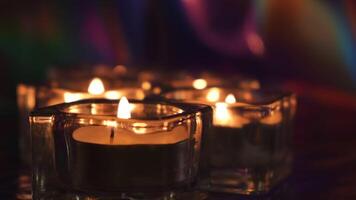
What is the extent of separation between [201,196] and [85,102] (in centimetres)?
16

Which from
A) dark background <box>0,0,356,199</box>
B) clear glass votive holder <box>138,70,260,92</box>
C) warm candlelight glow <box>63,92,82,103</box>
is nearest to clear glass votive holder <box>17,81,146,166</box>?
warm candlelight glow <box>63,92,82,103</box>

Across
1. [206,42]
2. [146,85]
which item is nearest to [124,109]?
[146,85]

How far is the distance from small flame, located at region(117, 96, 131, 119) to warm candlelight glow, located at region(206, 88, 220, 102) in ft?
0.63

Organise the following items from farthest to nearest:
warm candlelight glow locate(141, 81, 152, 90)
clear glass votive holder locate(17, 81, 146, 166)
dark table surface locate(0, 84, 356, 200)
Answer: warm candlelight glow locate(141, 81, 152, 90) → clear glass votive holder locate(17, 81, 146, 166) → dark table surface locate(0, 84, 356, 200)

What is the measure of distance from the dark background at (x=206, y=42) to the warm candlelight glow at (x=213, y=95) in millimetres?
278

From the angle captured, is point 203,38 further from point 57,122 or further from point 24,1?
point 57,122

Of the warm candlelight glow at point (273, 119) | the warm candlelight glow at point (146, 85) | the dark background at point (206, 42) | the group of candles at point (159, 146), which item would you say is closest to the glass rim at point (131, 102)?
the group of candles at point (159, 146)

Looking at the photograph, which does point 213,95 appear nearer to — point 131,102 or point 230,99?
point 230,99

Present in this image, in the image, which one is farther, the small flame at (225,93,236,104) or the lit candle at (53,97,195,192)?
the small flame at (225,93,236,104)

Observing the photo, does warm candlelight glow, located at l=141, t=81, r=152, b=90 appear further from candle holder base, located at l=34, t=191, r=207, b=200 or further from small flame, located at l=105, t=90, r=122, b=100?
candle holder base, located at l=34, t=191, r=207, b=200

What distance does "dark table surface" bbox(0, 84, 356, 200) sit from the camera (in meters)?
0.73

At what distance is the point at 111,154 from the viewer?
2.03ft

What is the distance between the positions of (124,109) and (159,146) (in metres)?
0.07

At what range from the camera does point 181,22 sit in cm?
137
